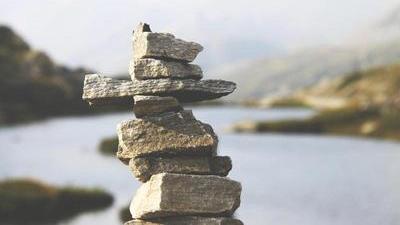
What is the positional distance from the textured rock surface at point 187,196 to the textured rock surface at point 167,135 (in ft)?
2.37

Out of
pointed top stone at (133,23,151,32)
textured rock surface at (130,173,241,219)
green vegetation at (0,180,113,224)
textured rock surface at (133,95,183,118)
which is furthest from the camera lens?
green vegetation at (0,180,113,224)

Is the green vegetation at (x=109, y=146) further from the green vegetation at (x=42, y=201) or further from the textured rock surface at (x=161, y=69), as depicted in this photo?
the textured rock surface at (x=161, y=69)

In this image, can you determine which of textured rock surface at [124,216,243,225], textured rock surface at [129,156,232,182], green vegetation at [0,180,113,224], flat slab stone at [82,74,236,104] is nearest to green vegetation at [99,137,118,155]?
green vegetation at [0,180,113,224]

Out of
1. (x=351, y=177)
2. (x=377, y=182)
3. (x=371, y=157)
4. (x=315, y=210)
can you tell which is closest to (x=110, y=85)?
(x=315, y=210)

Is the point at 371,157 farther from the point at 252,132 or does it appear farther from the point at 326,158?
the point at 252,132

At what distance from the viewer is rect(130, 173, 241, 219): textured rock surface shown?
21.9 m

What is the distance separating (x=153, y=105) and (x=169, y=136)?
33.8 inches

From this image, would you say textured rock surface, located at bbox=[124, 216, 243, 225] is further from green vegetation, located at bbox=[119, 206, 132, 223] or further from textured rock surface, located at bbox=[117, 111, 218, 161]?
green vegetation, located at bbox=[119, 206, 132, 223]

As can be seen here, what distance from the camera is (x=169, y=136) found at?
22.5 meters

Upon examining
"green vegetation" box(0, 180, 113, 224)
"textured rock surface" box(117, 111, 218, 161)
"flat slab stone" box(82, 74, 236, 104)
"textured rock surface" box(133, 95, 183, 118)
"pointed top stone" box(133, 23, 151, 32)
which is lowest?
"green vegetation" box(0, 180, 113, 224)

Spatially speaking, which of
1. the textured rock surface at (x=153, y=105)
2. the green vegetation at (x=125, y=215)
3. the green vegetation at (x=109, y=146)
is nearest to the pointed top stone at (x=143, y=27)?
the textured rock surface at (x=153, y=105)

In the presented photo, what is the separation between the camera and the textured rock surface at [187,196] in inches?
864

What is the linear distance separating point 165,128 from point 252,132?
146m

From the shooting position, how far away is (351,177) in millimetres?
89250
